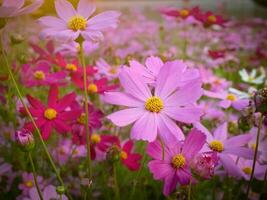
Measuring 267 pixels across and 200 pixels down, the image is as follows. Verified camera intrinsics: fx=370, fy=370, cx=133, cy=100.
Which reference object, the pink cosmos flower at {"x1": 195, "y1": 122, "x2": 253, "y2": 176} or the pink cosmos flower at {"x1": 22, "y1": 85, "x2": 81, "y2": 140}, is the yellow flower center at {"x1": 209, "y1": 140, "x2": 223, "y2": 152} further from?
the pink cosmos flower at {"x1": 22, "y1": 85, "x2": 81, "y2": 140}

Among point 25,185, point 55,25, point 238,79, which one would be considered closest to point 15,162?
point 25,185

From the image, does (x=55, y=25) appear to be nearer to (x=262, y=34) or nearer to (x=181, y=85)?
(x=181, y=85)

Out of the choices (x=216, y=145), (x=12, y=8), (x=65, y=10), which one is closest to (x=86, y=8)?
(x=65, y=10)

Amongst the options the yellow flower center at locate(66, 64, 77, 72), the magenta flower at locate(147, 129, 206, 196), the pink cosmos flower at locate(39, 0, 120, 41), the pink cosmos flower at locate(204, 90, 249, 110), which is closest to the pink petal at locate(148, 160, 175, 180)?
the magenta flower at locate(147, 129, 206, 196)

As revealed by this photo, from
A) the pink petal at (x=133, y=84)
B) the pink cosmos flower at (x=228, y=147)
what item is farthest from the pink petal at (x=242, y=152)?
the pink petal at (x=133, y=84)

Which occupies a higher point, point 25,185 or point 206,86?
point 206,86

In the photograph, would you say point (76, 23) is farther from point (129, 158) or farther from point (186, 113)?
point (129, 158)

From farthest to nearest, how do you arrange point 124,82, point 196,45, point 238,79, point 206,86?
point 196,45
point 238,79
point 206,86
point 124,82
